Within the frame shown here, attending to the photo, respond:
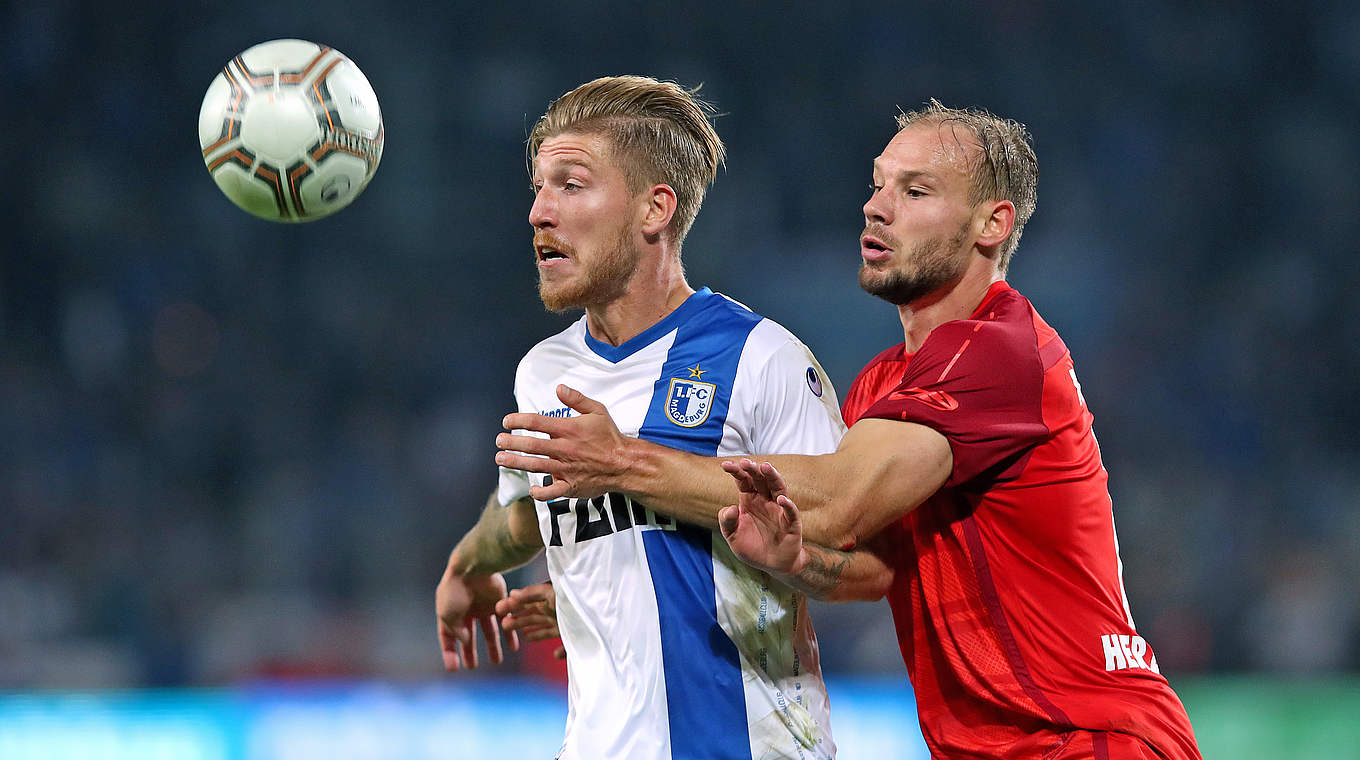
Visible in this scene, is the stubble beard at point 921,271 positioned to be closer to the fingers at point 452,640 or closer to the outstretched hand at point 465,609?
the outstretched hand at point 465,609

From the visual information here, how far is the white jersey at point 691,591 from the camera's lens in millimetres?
3203

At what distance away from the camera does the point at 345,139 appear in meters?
3.69

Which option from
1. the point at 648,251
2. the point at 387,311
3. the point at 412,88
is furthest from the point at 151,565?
the point at 648,251

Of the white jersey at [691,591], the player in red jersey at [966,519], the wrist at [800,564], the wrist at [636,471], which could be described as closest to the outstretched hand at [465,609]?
the white jersey at [691,591]

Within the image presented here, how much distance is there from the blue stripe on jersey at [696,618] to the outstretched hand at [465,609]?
1.08 metres

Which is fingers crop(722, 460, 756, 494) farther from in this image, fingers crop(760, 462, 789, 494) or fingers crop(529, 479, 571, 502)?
fingers crop(529, 479, 571, 502)

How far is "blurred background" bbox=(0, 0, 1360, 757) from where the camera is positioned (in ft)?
30.1

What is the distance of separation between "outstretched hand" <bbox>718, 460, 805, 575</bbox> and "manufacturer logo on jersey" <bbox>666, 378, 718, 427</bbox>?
1.20ft

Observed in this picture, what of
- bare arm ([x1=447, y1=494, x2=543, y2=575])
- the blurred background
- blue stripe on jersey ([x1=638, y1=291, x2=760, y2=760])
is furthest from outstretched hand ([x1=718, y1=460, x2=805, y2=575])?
the blurred background

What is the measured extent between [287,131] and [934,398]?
193cm

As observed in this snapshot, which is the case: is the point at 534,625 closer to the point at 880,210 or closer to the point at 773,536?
the point at 773,536

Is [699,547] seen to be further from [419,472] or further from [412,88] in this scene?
[412,88]

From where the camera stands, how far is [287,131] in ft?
11.8

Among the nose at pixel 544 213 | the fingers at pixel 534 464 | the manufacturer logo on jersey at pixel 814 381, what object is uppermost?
the nose at pixel 544 213
